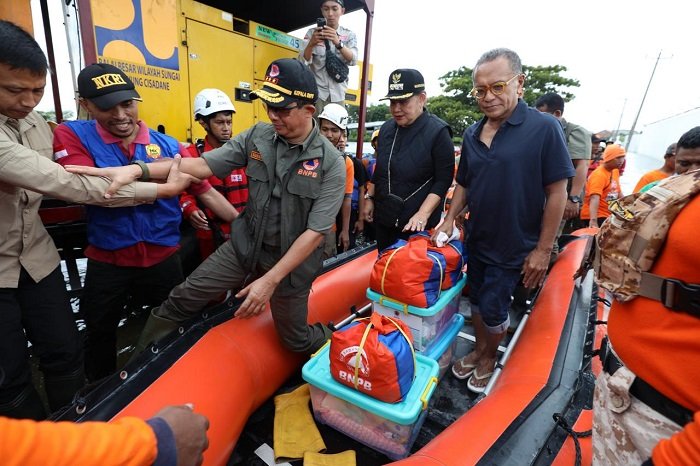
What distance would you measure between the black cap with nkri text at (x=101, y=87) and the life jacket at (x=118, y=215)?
20cm

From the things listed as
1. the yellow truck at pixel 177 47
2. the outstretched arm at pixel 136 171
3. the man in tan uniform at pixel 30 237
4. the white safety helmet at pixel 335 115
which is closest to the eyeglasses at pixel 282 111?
A: the outstretched arm at pixel 136 171

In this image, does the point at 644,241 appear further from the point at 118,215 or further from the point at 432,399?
the point at 118,215

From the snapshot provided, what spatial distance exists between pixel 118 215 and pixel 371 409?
163 cm

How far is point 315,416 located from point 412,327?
2.39ft

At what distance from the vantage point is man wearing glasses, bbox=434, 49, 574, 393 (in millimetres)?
1915

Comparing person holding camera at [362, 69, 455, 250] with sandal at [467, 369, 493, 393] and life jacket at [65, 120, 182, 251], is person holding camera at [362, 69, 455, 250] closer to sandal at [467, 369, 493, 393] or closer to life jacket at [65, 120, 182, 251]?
sandal at [467, 369, 493, 393]

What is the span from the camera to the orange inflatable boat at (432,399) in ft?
4.45

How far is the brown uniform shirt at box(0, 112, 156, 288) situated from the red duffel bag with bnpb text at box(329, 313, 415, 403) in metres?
1.21

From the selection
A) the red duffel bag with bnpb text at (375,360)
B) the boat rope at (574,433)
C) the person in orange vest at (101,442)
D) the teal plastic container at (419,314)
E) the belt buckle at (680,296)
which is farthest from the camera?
A: the teal plastic container at (419,314)

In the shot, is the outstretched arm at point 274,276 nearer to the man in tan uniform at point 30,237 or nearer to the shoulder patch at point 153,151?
the man in tan uniform at point 30,237

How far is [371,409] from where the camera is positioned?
→ 156cm

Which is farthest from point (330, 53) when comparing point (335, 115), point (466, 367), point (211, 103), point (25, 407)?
point (25, 407)

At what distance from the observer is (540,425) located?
1432mm

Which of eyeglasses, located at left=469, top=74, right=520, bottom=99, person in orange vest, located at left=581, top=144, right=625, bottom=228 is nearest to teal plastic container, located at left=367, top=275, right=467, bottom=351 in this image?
eyeglasses, located at left=469, top=74, right=520, bottom=99
